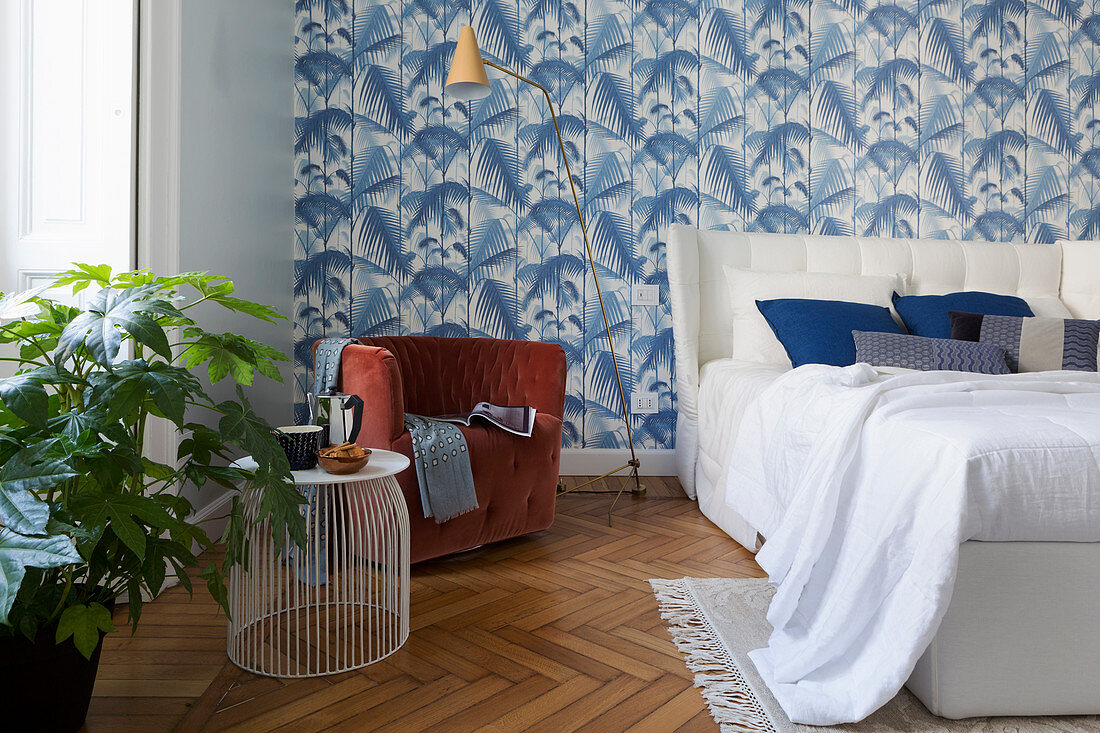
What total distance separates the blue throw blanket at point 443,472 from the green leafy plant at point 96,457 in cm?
78

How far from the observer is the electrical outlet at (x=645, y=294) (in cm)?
351

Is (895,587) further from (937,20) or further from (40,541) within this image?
(937,20)

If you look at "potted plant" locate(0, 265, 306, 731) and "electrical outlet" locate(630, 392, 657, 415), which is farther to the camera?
"electrical outlet" locate(630, 392, 657, 415)

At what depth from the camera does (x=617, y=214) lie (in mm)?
3486

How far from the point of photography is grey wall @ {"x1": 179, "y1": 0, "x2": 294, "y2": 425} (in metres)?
2.25

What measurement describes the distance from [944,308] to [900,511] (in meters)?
1.87

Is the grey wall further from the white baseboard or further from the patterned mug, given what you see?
the white baseboard

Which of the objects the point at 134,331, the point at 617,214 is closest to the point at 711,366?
the point at 617,214

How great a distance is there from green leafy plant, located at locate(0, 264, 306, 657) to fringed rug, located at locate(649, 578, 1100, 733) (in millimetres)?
956

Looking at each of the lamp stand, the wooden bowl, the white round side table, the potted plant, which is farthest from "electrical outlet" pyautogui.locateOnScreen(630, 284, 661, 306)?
the potted plant

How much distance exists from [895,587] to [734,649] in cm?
48

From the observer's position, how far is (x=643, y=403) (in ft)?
11.6

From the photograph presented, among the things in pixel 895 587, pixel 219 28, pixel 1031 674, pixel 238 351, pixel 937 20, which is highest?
pixel 937 20

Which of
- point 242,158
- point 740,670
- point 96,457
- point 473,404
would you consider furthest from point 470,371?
point 96,457
